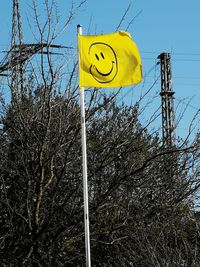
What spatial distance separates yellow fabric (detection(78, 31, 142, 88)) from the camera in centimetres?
764

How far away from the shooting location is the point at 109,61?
308 inches

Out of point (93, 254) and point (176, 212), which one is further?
point (176, 212)

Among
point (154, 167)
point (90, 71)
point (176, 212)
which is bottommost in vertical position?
point (176, 212)

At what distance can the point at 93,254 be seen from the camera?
9969mm

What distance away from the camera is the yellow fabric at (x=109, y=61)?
7637 mm

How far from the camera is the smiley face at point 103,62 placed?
7656mm

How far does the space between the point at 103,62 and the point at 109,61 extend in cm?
10

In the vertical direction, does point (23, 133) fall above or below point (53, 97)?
below

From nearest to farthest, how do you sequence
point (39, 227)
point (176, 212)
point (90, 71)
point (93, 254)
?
point (90, 71) < point (39, 227) < point (93, 254) < point (176, 212)

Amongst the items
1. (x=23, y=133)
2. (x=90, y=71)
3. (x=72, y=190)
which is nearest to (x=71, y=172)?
(x=72, y=190)

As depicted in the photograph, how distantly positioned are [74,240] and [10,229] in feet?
3.19

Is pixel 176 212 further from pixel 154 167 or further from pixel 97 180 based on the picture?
pixel 97 180

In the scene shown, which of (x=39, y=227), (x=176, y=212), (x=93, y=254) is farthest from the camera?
(x=176, y=212)

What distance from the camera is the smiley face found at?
7.66 meters
